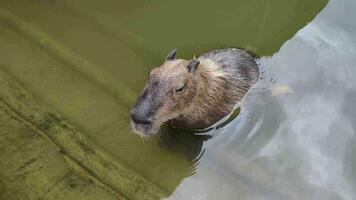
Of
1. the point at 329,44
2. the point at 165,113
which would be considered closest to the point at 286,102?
the point at 329,44

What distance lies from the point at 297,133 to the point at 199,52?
1.43 metres

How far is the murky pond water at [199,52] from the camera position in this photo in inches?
166

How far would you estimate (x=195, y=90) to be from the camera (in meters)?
4.33

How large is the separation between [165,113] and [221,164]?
680mm

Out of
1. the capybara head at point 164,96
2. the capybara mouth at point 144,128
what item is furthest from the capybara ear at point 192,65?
the capybara mouth at point 144,128

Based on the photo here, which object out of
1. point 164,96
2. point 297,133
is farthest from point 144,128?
point 297,133

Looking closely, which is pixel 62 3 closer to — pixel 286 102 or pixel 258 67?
pixel 258 67

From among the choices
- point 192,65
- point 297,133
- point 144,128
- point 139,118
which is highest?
point 192,65

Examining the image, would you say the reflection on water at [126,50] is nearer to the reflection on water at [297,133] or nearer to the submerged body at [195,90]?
the reflection on water at [297,133]

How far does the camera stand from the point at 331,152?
174 inches

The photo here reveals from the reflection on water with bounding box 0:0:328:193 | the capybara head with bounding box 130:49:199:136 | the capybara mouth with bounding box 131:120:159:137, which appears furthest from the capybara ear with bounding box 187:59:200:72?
the reflection on water with bounding box 0:0:328:193

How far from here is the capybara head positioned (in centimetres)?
382

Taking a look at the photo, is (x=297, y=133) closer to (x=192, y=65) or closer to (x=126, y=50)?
(x=192, y=65)

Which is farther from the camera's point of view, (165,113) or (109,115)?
(109,115)
